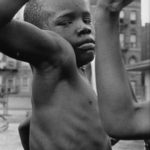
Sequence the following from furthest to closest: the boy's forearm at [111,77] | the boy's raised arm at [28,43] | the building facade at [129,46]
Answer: the building facade at [129,46]
the boy's raised arm at [28,43]
the boy's forearm at [111,77]

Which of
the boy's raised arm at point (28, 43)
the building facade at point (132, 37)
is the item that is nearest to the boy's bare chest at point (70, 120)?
the boy's raised arm at point (28, 43)

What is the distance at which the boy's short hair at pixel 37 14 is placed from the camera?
147 centimetres

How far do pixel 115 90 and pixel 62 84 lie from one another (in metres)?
0.59

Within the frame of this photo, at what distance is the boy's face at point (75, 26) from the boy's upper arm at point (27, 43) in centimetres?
18

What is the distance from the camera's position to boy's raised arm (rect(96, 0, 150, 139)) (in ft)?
2.50

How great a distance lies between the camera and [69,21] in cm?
144

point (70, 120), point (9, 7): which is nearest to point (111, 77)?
point (9, 7)

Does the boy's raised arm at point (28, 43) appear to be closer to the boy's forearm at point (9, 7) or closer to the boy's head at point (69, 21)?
the boy's forearm at point (9, 7)

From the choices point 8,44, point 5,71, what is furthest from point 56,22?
point 5,71

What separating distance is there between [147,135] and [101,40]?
23cm

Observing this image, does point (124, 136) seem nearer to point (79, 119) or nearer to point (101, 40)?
point (101, 40)

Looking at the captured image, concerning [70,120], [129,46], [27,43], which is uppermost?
[129,46]

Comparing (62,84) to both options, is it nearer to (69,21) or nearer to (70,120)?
(70,120)

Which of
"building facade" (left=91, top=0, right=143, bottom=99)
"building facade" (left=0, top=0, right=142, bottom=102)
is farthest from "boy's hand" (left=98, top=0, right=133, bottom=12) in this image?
"building facade" (left=91, top=0, right=143, bottom=99)
